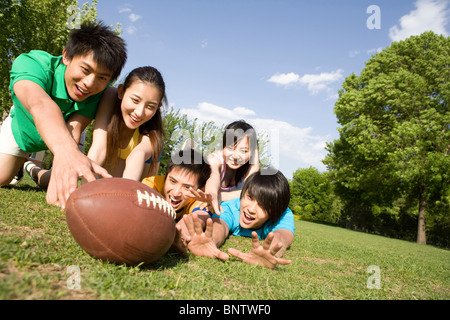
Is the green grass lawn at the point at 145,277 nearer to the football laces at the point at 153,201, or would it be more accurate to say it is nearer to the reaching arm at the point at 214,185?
the football laces at the point at 153,201

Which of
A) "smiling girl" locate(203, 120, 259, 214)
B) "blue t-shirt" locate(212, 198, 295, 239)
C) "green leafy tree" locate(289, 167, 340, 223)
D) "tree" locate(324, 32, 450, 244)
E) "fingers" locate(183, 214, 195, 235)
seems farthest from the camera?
"green leafy tree" locate(289, 167, 340, 223)

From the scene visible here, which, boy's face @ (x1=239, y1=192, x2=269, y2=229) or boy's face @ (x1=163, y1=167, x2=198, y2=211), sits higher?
boy's face @ (x1=163, y1=167, x2=198, y2=211)

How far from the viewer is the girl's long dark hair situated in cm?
412

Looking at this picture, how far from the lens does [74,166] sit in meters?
2.53

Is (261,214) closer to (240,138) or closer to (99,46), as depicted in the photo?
(240,138)

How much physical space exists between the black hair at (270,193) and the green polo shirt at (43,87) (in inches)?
A: 107

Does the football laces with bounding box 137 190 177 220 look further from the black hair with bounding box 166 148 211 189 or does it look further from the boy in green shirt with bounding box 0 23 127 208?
the black hair with bounding box 166 148 211 189

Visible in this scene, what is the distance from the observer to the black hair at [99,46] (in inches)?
148

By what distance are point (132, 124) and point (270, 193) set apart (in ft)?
7.31

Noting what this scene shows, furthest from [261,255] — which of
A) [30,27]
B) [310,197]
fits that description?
[310,197]

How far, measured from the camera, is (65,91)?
4.04 metres

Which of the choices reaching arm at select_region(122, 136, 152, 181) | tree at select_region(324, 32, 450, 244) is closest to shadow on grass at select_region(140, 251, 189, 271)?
reaching arm at select_region(122, 136, 152, 181)

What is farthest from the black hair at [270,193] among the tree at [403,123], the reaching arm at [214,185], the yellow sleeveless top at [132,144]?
the tree at [403,123]

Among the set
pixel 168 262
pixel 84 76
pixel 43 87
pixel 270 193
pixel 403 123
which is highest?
pixel 403 123
